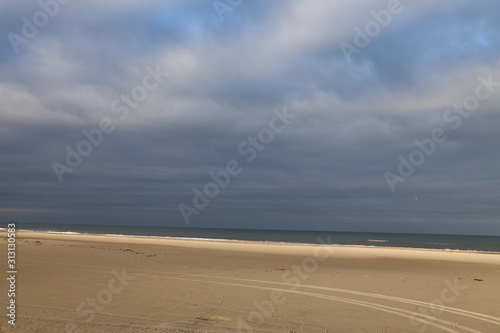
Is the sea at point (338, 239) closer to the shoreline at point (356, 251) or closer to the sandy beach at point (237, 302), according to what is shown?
the shoreline at point (356, 251)

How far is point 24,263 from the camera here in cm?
1978

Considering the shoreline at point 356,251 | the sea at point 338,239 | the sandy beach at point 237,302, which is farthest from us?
the sea at point 338,239

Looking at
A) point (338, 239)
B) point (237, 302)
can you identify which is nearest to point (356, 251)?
point (237, 302)

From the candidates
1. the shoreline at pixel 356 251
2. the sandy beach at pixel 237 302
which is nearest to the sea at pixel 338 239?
the shoreline at pixel 356 251

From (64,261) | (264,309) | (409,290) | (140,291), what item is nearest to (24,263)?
(64,261)

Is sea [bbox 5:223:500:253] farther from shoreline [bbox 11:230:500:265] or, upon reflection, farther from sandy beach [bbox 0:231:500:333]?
sandy beach [bbox 0:231:500:333]

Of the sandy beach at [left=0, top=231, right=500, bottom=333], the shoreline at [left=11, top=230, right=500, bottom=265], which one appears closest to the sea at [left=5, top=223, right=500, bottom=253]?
the shoreline at [left=11, top=230, right=500, bottom=265]

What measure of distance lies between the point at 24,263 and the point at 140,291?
9537mm

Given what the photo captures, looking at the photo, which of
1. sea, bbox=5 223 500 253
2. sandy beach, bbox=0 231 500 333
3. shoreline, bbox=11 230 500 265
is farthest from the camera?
sea, bbox=5 223 500 253

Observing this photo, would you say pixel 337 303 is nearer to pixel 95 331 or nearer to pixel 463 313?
pixel 463 313

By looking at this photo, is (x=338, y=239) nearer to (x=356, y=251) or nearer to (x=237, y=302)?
(x=356, y=251)

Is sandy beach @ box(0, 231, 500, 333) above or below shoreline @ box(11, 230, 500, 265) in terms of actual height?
above

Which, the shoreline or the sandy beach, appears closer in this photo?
the sandy beach

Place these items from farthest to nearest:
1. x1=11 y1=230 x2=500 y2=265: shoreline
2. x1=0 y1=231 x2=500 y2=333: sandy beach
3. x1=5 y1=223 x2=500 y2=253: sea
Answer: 1. x1=5 y1=223 x2=500 y2=253: sea
2. x1=11 y1=230 x2=500 y2=265: shoreline
3. x1=0 y1=231 x2=500 y2=333: sandy beach
